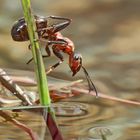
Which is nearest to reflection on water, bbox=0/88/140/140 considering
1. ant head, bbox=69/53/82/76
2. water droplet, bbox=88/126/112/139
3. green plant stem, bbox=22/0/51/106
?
water droplet, bbox=88/126/112/139

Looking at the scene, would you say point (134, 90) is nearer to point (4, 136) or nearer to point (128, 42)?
point (128, 42)

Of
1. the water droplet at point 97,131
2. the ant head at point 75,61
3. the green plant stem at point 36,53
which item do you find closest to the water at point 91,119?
the water droplet at point 97,131

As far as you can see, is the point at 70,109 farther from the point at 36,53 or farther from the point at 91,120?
the point at 36,53

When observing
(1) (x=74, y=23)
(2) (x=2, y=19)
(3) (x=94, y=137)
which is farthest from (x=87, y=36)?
(3) (x=94, y=137)

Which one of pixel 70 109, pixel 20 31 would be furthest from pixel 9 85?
pixel 70 109

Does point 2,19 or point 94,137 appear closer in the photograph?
point 2,19

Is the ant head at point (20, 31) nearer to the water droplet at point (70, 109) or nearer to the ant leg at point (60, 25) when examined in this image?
the ant leg at point (60, 25)
